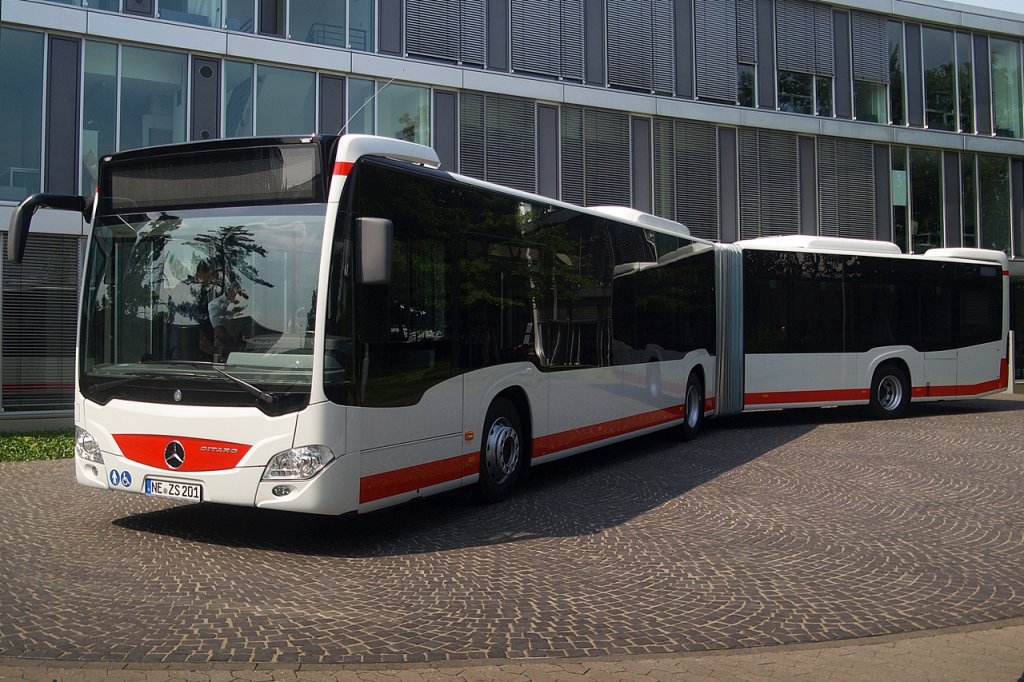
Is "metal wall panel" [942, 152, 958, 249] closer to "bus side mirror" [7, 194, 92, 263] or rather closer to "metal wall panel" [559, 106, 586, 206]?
"metal wall panel" [559, 106, 586, 206]

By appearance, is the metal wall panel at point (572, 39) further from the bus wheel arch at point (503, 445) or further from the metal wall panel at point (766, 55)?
the bus wheel arch at point (503, 445)

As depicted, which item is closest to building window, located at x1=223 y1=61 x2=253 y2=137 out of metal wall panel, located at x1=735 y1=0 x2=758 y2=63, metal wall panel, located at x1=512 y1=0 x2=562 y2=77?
metal wall panel, located at x1=512 y1=0 x2=562 y2=77

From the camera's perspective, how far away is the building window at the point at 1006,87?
1171 inches

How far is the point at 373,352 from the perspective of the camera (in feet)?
22.1

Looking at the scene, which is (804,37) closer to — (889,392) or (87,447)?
(889,392)

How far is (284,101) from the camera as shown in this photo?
63.5ft

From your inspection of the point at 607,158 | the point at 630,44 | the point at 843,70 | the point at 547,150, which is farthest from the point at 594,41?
the point at 843,70

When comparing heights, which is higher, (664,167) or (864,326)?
(664,167)

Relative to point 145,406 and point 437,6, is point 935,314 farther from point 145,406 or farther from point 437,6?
point 145,406

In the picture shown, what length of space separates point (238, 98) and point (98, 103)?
261 cm

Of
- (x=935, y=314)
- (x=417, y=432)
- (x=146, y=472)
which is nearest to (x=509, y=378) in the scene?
(x=417, y=432)

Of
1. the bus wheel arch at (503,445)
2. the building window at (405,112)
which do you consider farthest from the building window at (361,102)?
the bus wheel arch at (503,445)

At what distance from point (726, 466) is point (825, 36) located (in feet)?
65.2

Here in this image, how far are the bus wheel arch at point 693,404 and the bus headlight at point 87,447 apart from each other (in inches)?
335
